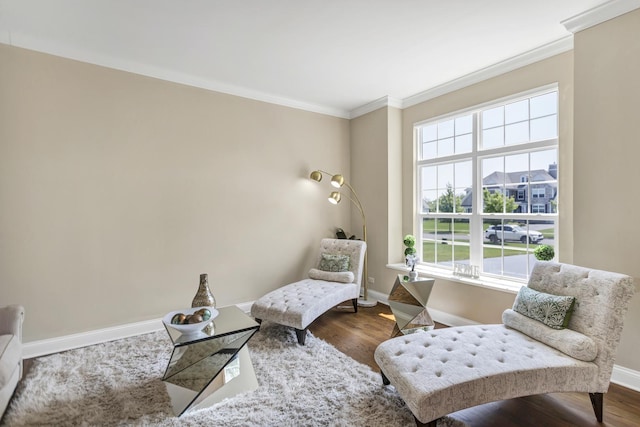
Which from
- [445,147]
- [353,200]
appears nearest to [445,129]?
[445,147]

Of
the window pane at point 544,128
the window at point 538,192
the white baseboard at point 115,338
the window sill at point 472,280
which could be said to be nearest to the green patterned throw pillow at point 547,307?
the window sill at point 472,280

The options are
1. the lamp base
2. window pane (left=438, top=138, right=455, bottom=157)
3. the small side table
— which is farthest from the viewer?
the lamp base

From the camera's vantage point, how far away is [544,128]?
3.05 meters

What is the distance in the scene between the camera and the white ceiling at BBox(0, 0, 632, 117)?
234 centimetres

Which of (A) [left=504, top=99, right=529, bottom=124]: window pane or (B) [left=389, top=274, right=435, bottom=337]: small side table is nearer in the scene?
(B) [left=389, top=274, right=435, bottom=337]: small side table

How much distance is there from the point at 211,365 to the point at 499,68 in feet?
12.8

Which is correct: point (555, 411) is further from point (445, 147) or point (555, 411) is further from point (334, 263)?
point (445, 147)

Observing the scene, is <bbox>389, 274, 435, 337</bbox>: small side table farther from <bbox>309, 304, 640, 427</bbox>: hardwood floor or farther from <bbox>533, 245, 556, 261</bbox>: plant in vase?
<bbox>533, 245, 556, 261</bbox>: plant in vase

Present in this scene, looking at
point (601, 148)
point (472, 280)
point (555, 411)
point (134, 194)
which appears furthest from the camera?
point (472, 280)

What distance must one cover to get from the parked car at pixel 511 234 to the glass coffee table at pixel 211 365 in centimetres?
270

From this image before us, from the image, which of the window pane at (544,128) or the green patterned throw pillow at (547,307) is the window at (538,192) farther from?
the green patterned throw pillow at (547,307)

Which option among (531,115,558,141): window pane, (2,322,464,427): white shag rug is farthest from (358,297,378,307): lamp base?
(531,115,558,141): window pane

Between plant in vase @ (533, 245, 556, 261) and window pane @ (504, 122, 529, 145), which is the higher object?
window pane @ (504, 122, 529, 145)

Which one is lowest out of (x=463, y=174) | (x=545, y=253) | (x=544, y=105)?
(x=545, y=253)
